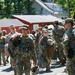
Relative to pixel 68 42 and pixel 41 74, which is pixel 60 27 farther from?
pixel 68 42

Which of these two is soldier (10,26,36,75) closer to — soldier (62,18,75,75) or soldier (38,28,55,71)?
soldier (62,18,75,75)

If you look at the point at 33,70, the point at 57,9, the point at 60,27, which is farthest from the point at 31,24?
the point at 57,9

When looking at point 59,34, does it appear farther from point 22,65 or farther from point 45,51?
point 22,65

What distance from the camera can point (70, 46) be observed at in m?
9.16

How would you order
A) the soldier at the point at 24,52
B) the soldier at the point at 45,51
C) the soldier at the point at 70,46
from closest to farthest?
the soldier at the point at 70,46
the soldier at the point at 24,52
the soldier at the point at 45,51

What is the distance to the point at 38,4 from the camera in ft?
258

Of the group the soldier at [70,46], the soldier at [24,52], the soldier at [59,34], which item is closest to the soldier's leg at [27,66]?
the soldier at [24,52]

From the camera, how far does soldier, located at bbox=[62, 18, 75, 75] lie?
909cm

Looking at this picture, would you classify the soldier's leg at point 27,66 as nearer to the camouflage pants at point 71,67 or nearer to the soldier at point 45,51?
the camouflage pants at point 71,67

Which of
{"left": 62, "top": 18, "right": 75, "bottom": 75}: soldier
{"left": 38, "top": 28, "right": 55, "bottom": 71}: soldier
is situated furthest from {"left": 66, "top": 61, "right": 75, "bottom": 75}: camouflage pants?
{"left": 38, "top": 28, "right": 55, "bottom": 71}: soldier

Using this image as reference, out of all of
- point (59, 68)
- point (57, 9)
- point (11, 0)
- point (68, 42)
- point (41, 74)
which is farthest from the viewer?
point (57, 9)

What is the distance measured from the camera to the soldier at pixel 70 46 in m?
9.09

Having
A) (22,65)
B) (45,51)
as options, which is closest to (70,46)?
(22,65)

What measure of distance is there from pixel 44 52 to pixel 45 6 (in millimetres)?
64558
